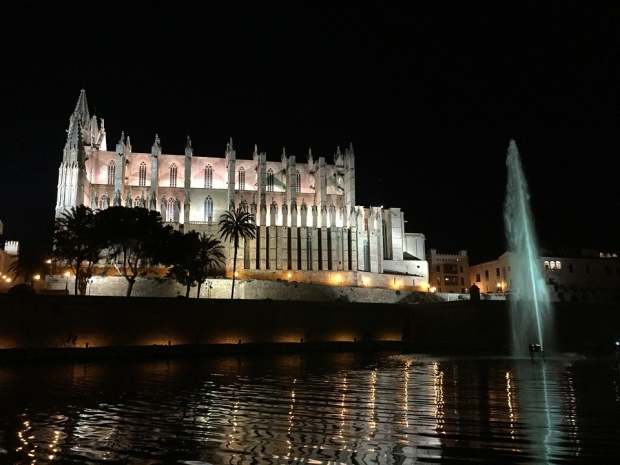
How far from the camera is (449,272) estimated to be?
76312mm

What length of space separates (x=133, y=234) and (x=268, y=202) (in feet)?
87.8

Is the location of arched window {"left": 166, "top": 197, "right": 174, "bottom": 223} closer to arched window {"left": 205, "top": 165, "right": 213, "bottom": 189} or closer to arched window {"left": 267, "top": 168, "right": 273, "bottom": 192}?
arched window {"left": 205, "top": 165, "right": 213, "bottom": 189}

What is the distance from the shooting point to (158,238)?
48.9m

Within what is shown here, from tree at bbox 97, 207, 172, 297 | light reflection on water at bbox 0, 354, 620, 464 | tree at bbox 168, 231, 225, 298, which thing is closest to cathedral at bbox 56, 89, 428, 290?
tree at bbox 168, 231, 225, 298

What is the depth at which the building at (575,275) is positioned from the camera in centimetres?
6000

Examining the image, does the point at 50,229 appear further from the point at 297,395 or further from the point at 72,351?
the point at 297,395

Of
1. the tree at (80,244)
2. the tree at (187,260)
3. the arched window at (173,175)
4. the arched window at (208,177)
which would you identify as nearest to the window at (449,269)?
the arched window at (208,177)

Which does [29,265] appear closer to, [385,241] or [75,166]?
[75,166]

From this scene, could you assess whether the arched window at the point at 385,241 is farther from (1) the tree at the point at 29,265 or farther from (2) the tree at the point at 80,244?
(1) the tree at the point at 29,265

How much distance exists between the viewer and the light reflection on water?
7906 millimetres

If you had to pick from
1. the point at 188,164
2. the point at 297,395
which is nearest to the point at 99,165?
the point at 188,164

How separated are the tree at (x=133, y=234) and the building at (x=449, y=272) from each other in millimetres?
40590

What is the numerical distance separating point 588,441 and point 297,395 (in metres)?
7.19

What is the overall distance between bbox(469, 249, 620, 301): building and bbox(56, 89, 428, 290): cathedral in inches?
394
